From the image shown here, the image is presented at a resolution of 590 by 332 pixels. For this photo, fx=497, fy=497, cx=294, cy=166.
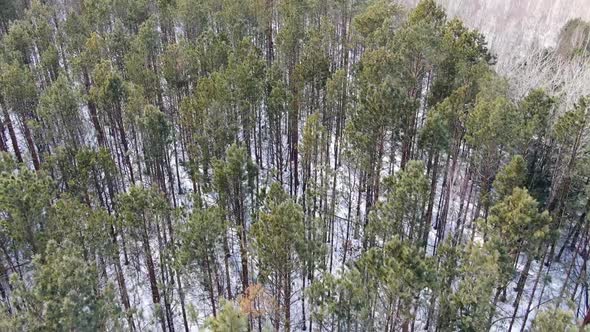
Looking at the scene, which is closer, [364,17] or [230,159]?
[230,159]

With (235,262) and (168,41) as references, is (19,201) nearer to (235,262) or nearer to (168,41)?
(235,262)

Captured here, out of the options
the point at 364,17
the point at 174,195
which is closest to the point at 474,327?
the point at 174,195

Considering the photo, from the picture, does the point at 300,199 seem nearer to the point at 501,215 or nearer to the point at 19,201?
the point at 501,215

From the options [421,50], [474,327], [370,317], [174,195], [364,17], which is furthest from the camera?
[364,17]

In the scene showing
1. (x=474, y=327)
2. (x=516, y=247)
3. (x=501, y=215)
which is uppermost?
(x=501, y=215)

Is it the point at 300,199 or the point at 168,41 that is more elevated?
the point at 168,41

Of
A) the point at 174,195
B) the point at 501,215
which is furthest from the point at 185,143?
the point at 501,215

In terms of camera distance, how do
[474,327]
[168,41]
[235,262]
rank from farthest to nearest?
1. [168,41]
2. [235,262]
3. [474,327]
